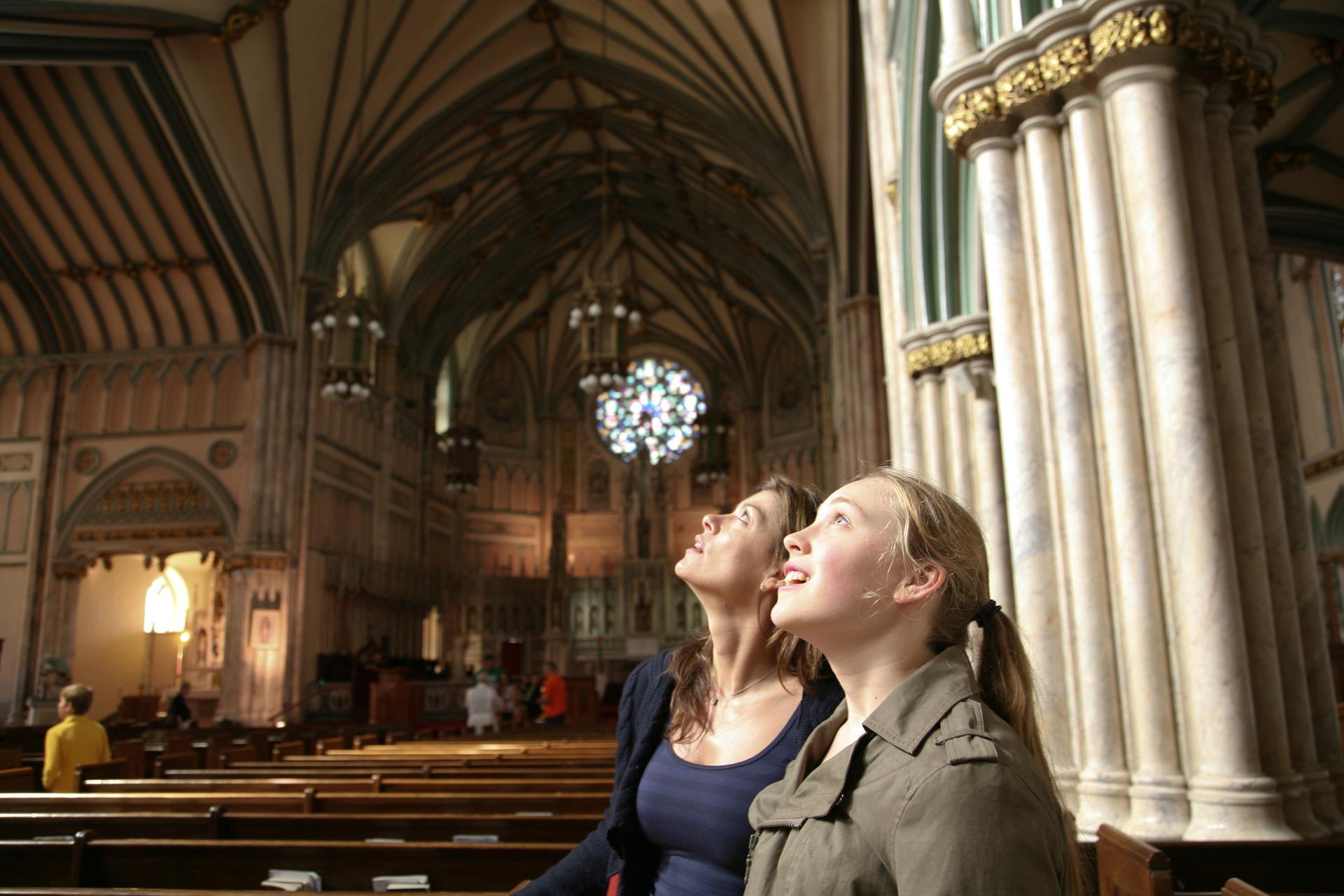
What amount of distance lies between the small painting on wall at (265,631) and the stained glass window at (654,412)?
1392 cm

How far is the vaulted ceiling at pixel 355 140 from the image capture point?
16.4 m

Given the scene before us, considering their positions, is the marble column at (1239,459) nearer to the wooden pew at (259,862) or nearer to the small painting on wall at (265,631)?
the wooden pew at (259,862)

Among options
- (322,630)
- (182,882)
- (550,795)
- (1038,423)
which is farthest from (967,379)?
(322,630)

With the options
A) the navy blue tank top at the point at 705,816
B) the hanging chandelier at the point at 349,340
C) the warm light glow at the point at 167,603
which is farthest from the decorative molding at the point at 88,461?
the navy blue tank top at the point at 705,816

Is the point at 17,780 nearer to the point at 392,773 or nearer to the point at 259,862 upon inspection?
the point at 392,773

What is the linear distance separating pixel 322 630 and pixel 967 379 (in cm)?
1592

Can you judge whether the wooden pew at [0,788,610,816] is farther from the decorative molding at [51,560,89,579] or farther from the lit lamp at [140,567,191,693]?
the lit lamp at [140,567,191,693]

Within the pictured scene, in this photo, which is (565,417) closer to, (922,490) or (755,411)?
(755,411)

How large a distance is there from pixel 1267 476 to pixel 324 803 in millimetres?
4509

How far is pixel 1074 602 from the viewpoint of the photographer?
179 inches

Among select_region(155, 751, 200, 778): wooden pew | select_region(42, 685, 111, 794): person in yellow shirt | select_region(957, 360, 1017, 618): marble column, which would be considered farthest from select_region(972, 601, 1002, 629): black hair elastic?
select_region(155, 751, 200, 778): wooden pew

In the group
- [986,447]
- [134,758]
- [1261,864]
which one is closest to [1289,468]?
[1261,864]

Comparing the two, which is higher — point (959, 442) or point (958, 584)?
point (959, 442)

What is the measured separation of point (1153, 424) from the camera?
4.44 metres
